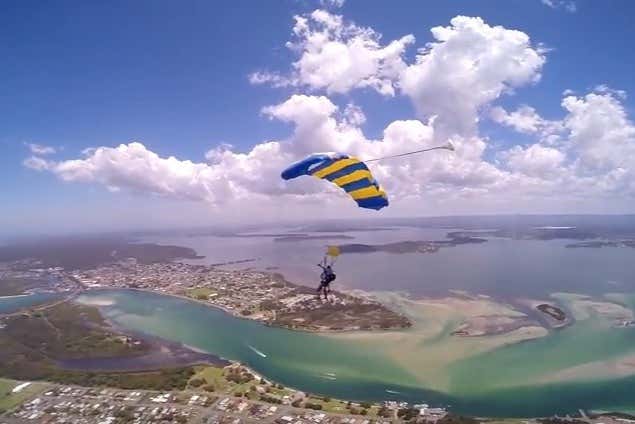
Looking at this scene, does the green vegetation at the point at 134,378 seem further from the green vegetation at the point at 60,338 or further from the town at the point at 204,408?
the green vegetation at the point at 60,338

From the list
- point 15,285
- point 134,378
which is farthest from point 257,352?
point 15,285

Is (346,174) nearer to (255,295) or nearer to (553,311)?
(553,311)

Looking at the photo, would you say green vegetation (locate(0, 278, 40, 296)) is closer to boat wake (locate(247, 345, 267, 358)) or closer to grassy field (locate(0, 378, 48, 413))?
grassy field (locate(0, 378, 48, 413))

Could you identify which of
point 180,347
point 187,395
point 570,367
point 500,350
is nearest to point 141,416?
point 187,395

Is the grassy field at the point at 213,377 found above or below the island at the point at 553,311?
below

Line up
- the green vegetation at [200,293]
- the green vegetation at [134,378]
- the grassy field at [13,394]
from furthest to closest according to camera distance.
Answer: the green vegetation at [200,293] → the green vegetation at [134,378] → the grassy field at [13,394]

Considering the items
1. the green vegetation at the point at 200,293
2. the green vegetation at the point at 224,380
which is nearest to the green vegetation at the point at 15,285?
the green vegetation at the point at 200,293
